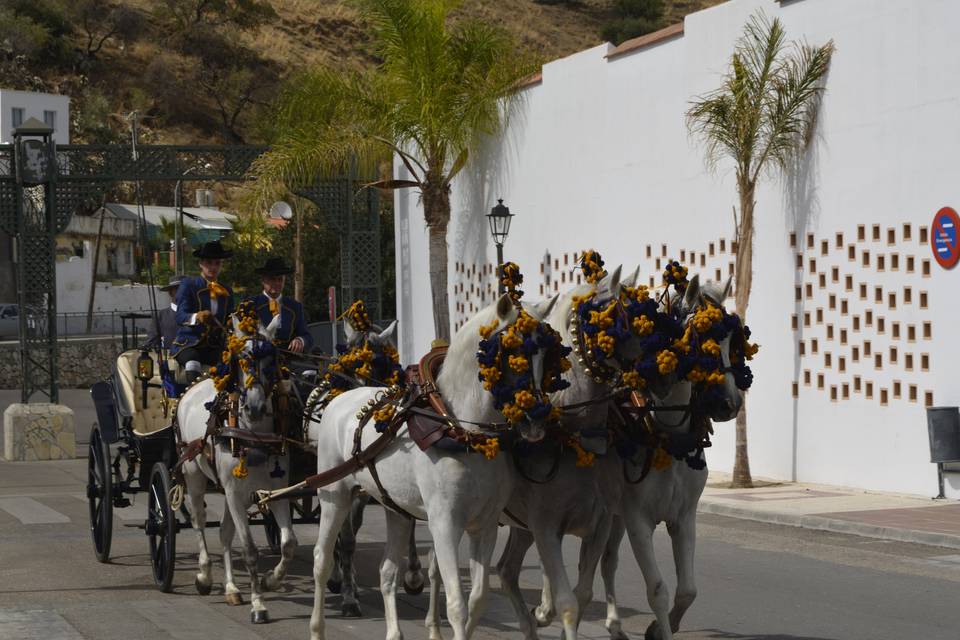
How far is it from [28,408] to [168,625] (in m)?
14.9

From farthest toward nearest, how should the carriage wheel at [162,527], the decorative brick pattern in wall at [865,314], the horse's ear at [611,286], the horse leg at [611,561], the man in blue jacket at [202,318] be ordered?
the decorative brick pattern in wall at [865,314]
the man in blue jacket at [202,318]
the carriage wheel at [162,527]
the horse leg at [611,561]
the horse's ear at [611,286]

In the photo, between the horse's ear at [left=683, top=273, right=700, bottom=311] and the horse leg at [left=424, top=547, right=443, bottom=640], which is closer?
the horse's ear at [left=683, top=273, right=700, bottom=311]

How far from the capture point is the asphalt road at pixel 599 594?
9.37 m

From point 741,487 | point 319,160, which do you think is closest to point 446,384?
point 741,487

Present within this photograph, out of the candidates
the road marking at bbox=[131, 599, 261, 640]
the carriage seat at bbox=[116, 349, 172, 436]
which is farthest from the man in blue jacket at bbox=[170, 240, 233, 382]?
the road marking at bbox=[131, 599, 261, 640]

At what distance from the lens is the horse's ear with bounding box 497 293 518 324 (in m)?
7.30

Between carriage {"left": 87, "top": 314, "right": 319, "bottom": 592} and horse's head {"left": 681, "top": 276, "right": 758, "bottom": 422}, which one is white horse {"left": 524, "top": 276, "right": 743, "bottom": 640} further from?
carriage {"left": 87, "top": 314, "right": 319, "bottom": 592}

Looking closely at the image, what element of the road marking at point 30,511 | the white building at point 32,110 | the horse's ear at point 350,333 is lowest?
the road marking at point 30,511

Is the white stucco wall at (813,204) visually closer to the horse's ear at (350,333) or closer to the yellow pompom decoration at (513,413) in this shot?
the horse's ear at (350,333)

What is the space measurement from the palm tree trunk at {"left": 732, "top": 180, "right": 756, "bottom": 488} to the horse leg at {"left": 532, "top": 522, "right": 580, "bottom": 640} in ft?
33.1

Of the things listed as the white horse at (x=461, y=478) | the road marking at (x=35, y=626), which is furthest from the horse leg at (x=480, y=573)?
the road marking at (x=35, y=626)

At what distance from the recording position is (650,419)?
7984mm

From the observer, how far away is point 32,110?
71125 millimetres

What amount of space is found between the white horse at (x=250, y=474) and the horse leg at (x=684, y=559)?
2938mm
